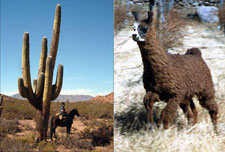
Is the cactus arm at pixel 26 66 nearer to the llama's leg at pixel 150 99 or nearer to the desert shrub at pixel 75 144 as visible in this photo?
the desert shrub at pixel 75 144

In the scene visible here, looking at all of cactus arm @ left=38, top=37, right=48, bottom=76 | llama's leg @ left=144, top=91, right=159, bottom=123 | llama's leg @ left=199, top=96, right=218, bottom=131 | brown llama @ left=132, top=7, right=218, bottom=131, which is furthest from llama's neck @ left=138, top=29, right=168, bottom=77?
cactus arm @ left=38, top=37, right=48, bottom=76

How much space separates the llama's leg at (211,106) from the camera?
4.09 metres

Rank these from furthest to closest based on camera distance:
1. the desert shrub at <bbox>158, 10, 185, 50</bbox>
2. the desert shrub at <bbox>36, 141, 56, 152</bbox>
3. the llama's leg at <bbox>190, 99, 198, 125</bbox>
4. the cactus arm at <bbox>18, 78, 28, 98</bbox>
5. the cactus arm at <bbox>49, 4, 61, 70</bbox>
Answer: the cactus arm at <bbox>49, 4, 61, 70</bbox> → the desert shrub at <bbox>36, 141, 56, 152</bbox> → the cactus arm at <bbox>18, 78, 28, 98</bbox> → the desert shrub at <bbox>158, 10, 185, 50</bbox> → the llama's leg at <bbox>190, 99, 198, 125</bbox>

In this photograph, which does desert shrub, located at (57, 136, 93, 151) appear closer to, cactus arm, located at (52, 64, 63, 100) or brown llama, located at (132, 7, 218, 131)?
cactus arm, located at (52, 64, 63, 100)

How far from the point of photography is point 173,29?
14.5 feet

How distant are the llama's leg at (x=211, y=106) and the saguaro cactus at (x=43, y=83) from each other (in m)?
5.00

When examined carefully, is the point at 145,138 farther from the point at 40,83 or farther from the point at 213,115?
the point at 40,83

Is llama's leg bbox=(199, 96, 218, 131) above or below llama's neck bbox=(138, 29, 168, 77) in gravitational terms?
below

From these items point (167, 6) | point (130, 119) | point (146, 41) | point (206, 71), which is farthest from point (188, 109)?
point (167, 6)

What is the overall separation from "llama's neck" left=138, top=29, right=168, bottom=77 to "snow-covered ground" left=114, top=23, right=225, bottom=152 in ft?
2.40

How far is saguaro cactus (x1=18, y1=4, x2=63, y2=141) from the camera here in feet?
24.8

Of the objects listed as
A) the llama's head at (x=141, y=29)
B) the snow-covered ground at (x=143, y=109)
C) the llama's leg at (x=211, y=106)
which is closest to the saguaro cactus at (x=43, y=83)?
the snow-covered ground at (x=143, y=109)

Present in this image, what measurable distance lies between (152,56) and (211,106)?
5.16 ft

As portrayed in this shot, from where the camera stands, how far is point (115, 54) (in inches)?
174
